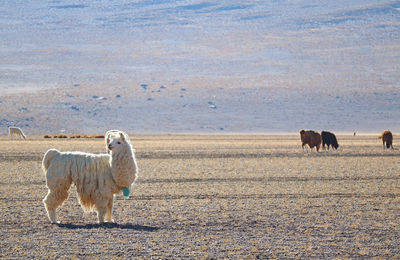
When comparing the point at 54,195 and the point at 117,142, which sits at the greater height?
the point at 117,142

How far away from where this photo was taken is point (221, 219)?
384 inches

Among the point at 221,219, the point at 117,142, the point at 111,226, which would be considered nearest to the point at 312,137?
the point at 221,219

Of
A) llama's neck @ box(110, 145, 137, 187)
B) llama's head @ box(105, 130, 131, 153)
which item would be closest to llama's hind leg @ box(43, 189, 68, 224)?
llama's neck @ box(110, 145, 137, 187)

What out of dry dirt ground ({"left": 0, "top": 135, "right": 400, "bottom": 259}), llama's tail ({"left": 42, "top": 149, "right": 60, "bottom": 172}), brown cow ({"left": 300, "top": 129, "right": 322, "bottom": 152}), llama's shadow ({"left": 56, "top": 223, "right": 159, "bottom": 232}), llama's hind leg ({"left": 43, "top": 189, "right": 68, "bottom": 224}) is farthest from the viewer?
brown cow ({"left": 300, "top": 129, "right": 322, "bottom": 152})

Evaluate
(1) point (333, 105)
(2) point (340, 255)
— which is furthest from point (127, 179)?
(1) point (333, 105)

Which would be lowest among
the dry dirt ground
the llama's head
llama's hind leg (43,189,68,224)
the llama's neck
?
the dry dirt ground

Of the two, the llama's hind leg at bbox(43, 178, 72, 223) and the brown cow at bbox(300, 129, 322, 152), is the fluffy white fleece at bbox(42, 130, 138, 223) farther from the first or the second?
the brown cow at bbox(300, 129, 322, 152)

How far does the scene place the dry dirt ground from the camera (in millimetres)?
7637

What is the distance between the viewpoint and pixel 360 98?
85.9 m

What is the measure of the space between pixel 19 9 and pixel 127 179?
5819 inches

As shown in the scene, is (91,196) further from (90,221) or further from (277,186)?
(277,186)

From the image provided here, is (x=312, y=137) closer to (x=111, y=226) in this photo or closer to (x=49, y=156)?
(x=49, y=156)

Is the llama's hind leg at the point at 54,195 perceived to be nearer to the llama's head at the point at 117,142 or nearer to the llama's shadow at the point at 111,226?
the llama's shadow at the point at 111,226

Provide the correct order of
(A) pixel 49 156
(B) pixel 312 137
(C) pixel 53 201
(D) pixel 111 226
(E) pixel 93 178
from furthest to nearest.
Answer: (B) pixel 312 137
(A) pixel 49 156
(E) pixel 93 178
(C) pixel 53 201
(D) pixel 111 226
